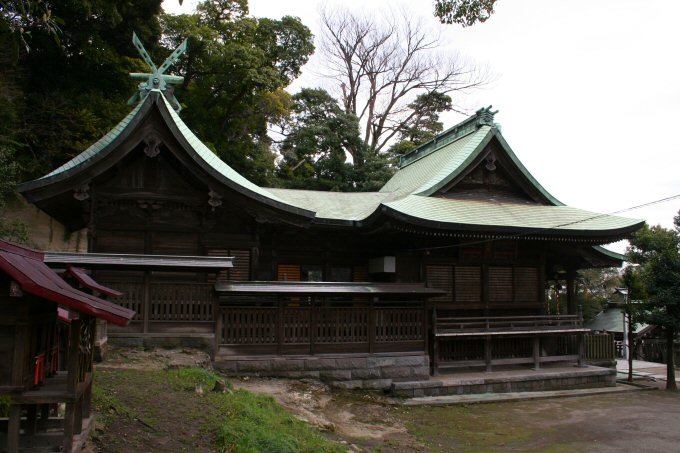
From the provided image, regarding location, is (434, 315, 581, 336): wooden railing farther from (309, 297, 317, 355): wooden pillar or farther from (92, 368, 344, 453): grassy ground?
(92, 368, 344, 453): grassy ground

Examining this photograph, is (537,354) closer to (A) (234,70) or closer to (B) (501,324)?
(B) (501,324)

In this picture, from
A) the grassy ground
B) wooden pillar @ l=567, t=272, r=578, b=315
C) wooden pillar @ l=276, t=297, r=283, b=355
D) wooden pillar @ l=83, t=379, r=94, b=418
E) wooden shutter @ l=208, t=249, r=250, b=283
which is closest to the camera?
wooden pillar @ l=83, t=379, r=94, b=418

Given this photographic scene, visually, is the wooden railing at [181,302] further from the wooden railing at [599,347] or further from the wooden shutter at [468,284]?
the wooden railing at [599,347]

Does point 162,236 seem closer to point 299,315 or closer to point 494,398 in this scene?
point 299,315

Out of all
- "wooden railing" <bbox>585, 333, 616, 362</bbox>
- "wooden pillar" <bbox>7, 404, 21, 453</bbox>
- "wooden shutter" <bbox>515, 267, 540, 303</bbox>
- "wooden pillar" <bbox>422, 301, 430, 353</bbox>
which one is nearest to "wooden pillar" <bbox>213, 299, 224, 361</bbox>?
"wooden pillar" <bbox>422, 301, 430, 353</bbox>

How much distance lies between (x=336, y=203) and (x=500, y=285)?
6.38 metres

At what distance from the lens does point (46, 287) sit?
458 centimetres

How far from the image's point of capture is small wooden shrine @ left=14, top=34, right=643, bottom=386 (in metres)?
12.8

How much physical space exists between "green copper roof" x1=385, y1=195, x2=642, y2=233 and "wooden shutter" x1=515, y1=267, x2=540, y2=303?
6.48ft

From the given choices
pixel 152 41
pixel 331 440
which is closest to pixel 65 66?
pixel 152 41

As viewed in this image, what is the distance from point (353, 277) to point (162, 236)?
245 inches

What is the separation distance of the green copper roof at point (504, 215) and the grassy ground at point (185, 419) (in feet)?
23.0

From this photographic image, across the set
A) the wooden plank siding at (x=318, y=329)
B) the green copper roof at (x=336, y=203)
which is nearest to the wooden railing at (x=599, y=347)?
the wooden plank siding at (x=318, y=329)

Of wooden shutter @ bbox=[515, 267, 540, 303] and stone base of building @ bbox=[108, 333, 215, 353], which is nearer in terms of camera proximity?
stone base of building @ bbox=[108, 333, 215, 353]
